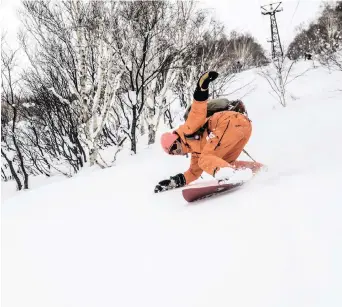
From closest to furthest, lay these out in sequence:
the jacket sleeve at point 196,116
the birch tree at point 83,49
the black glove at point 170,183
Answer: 1. the jacket sleeve at point 196,116
2. the black glove at point 170,183
3. the birch tree at point 83,49

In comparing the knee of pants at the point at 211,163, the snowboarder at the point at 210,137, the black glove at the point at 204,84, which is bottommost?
the knee of pants at the point at 211,163

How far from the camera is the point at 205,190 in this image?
2857 millimetres

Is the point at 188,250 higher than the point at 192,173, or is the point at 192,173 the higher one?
the point at 188,250

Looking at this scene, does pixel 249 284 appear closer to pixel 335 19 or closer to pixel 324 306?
pixel 324 306

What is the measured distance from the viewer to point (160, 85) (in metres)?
15.0

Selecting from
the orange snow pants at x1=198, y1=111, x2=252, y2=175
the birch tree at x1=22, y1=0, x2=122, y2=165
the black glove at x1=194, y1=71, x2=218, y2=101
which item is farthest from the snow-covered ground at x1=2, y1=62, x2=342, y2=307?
the birch tree at x1=22, y1=0, x2=122, y2=165

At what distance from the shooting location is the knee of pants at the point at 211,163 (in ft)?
Result: 9.70

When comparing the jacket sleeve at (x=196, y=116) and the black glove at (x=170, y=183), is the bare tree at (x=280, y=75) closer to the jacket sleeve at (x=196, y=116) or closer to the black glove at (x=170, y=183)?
the black glove at (x=170, y=183)

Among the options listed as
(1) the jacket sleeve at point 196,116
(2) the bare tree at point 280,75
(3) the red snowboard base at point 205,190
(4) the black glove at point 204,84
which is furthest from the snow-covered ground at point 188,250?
(2) the bare tree at point 280,75

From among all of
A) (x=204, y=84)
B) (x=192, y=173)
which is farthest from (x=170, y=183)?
(x=204, y=84)

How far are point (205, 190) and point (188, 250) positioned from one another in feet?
3.77

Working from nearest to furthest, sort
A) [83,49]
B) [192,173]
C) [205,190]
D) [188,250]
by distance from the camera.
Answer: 1. [188,250]
2. [205,190]
3. [192,173]
4. [83,49]

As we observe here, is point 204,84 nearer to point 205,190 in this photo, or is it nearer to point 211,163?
point 211,163

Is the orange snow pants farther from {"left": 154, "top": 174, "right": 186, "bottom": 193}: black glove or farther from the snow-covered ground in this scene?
→ {"left": 154, "top": 174, "right": 186, "bottom": 193}: black glove
